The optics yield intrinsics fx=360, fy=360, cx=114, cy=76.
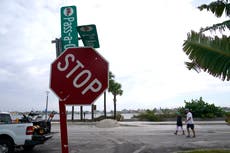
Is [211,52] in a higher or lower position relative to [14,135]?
higher

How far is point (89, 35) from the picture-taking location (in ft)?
16.3

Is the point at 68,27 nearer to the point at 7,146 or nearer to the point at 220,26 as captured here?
the point at 220,26

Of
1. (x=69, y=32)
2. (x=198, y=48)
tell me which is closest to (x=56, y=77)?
(x=69, y=32)

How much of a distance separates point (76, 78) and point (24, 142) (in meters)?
8.67

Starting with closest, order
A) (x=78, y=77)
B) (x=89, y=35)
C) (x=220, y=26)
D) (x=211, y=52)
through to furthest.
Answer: (x=78, y=77), (x=89, y=35), (x=211, y=52), (x=220, y=26)

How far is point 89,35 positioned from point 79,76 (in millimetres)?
758

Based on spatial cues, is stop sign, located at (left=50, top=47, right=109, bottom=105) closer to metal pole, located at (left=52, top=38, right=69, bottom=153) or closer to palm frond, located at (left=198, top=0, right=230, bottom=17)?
metal pole, located at (left=52, top=38, right=69, bottom=153)

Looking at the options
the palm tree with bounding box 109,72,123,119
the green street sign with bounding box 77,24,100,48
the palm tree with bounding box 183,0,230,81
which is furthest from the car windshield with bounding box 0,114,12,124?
the palm tree with bounding box 109,72,123,119

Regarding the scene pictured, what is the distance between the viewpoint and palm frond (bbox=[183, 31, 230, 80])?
7875mm

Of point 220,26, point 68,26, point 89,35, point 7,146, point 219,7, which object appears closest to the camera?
point 89,35

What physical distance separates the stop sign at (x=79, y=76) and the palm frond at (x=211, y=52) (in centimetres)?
406

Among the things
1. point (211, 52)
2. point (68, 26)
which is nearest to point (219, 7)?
point (211, 52)

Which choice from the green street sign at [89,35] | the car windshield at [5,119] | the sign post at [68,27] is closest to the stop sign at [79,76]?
the green street sign at [89,35]

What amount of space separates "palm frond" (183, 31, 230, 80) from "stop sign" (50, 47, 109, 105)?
4.06m
